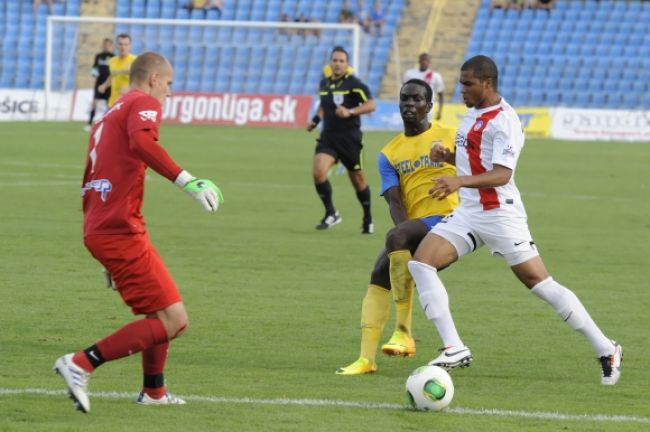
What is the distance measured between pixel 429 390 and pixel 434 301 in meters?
1.04

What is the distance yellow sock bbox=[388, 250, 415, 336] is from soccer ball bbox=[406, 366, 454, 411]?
148 cm

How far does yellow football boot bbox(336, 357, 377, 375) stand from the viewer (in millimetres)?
8367

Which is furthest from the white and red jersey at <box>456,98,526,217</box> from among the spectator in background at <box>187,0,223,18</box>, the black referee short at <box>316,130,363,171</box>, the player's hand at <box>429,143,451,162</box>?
the spectator in background at <box>187,0,223,18</box>

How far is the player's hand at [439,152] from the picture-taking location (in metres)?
8.43

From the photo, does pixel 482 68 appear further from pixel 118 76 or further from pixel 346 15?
pixel 346 15

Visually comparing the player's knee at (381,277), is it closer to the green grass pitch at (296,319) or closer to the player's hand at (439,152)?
the green grass pitch at (296,319)

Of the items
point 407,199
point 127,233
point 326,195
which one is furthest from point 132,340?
point 326,195

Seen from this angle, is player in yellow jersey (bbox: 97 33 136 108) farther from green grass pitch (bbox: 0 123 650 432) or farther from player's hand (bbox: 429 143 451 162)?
player's hand (bbox: 429 143 451 162)

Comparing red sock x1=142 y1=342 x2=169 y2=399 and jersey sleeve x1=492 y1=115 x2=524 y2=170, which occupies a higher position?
jersey sleeve x1=492 y1=115 x2=524 y2=170

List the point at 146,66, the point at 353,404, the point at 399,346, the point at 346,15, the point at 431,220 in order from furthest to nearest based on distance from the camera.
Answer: the point at 346,15, the point at 399,346, the point at 431,220, the point at 353,404, the point at 146,66

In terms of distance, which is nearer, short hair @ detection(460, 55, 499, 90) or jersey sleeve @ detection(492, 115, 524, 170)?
jersey sleeve @ detection(492, 115, 524, 170)

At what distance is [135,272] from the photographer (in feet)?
22.8

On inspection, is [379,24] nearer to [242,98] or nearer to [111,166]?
[242,98]

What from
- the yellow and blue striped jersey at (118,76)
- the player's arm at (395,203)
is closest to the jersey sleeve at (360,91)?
the yellow and blue striped jersey at (118,76)
